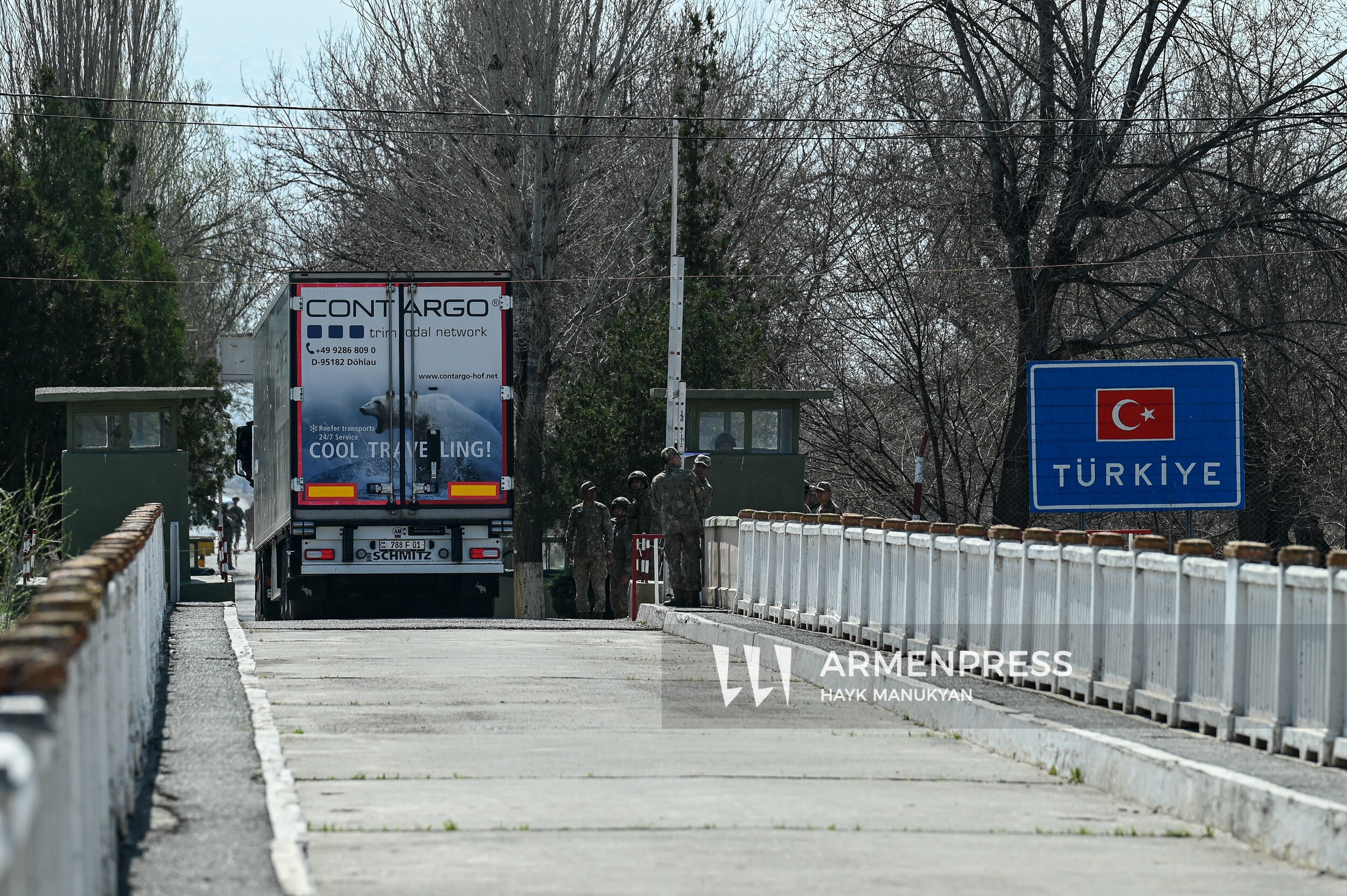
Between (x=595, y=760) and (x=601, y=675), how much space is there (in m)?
4.85

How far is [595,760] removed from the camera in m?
10.0

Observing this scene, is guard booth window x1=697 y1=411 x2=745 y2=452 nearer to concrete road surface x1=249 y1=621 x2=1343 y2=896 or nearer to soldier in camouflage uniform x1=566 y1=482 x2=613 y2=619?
soldier in camouflage uniform x1=566 y1=482 x2=613 y2=619

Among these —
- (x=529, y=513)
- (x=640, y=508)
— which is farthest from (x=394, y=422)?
(x=529, y=513)

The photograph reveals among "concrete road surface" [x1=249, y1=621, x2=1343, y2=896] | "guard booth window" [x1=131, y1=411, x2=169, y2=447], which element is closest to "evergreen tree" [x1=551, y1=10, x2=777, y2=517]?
"guard booth window" [x1=131, y1=411, x2=169, y2=447]

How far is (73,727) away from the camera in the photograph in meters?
4.84

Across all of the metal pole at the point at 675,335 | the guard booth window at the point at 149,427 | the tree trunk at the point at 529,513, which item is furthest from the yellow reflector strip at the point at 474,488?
the tree trunk at the point at 529,513

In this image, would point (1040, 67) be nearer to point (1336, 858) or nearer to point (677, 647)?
point (677, 647)

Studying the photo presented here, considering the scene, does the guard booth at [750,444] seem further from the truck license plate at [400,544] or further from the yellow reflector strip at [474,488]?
the truck license plate at [400,544]

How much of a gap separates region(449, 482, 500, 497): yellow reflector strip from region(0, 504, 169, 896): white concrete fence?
12.3m

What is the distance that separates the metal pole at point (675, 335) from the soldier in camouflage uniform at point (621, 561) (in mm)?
1804

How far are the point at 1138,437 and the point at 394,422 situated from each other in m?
9.34

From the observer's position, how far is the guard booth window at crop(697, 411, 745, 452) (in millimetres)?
25578

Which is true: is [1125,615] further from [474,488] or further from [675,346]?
[675,346]

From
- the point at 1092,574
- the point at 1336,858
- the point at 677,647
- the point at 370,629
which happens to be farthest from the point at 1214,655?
the point at 370,629
